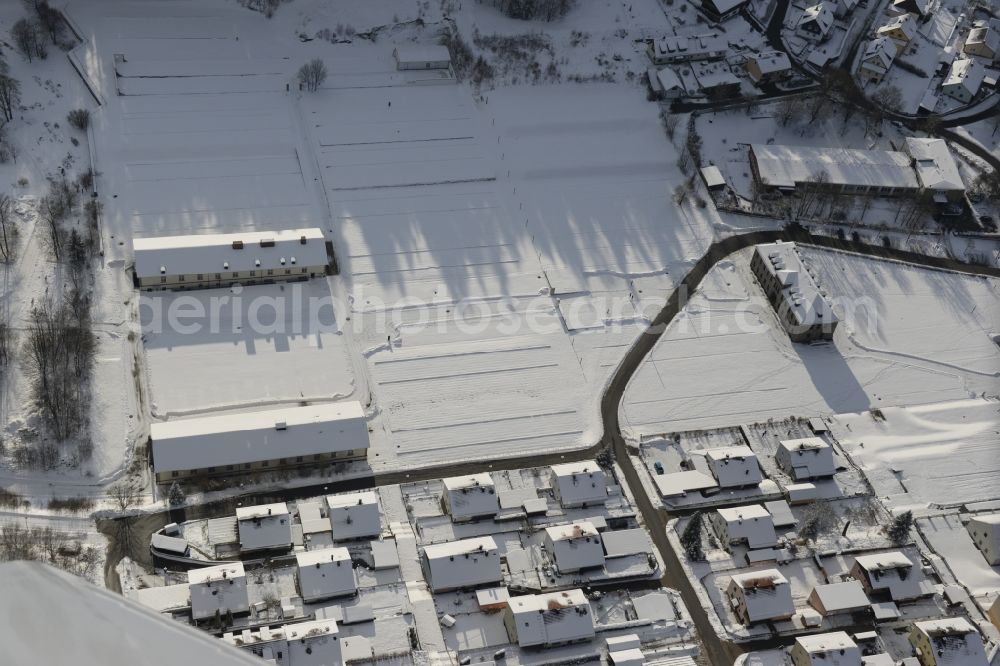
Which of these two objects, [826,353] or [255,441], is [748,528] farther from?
[255,441]

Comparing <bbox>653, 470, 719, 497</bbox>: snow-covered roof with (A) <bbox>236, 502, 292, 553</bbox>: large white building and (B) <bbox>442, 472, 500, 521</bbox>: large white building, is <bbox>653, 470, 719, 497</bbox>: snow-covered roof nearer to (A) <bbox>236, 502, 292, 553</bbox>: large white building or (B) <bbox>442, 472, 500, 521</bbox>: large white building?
(B) <bbox>442, 472, 500, 521</bbox>: large white building

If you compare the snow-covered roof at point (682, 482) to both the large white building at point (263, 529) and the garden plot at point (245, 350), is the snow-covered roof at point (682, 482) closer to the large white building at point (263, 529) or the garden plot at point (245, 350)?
the garden plot at point (245, 350)

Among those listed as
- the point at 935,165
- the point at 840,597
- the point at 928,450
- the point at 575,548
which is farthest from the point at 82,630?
the point at 935,165

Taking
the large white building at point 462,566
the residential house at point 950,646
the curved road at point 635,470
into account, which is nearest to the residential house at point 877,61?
the curved road at point 635,470

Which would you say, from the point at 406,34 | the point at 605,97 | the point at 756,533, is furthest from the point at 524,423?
the point at 406,34
